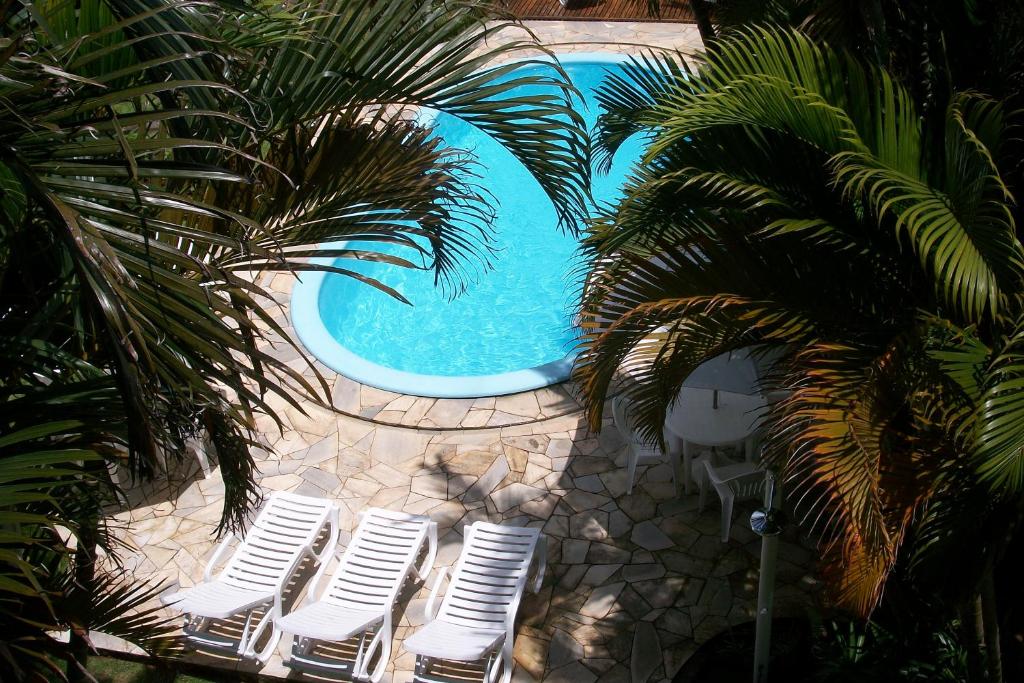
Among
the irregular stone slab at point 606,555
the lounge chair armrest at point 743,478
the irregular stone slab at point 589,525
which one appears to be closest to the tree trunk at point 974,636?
the lounge chair armrest at point 743,478

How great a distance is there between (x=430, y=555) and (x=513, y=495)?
37.3 inches

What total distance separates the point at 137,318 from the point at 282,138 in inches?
92.5

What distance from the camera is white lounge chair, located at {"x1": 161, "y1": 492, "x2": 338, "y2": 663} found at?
719 cm

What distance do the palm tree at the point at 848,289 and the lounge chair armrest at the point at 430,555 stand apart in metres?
3.21

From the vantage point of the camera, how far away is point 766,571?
5.75 m

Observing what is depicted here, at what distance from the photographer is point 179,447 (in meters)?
3.80

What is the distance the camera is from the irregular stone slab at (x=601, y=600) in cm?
742

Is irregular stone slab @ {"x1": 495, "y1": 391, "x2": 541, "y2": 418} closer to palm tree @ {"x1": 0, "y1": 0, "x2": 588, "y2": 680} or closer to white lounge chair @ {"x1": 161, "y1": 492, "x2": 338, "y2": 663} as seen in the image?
white lounge chair @ {"x1": 161, "y1": 492, "x2": 338, "y2": 663}

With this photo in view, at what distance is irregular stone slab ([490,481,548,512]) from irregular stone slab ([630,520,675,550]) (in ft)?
2.87

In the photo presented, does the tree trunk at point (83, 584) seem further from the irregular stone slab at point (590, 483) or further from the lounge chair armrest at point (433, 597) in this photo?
the irregular stone slab at point (590, 483)

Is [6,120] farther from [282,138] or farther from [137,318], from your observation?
[282,138]

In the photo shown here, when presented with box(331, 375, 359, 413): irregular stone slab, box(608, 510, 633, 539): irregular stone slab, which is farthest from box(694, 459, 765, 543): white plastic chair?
box(331, 375, 359, 413): irregular stone slab

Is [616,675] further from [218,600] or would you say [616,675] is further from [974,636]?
[218,600]

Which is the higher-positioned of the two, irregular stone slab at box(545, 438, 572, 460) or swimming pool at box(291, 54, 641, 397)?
swimming pool at box(291, 54, 641, 397)
